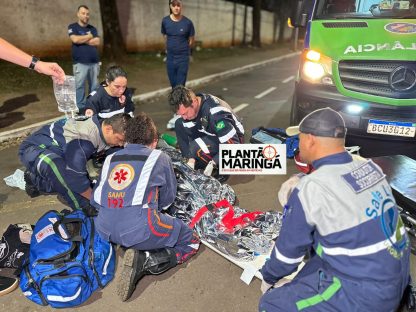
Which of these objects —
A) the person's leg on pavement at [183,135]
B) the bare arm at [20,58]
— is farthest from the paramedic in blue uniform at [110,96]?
the bare arm at [20,58]

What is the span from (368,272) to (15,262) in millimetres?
2534

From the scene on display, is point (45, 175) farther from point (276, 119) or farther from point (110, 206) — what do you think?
point (276, 119)

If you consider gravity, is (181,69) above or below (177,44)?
below

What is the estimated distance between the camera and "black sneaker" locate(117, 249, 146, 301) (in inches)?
105

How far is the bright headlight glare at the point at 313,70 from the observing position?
4.61m

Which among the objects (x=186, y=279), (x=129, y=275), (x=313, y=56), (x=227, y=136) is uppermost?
(x=313, y=56)

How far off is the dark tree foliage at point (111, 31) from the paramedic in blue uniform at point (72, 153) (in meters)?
8.95

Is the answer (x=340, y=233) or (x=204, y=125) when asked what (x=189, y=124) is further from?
(x=340, y=233)

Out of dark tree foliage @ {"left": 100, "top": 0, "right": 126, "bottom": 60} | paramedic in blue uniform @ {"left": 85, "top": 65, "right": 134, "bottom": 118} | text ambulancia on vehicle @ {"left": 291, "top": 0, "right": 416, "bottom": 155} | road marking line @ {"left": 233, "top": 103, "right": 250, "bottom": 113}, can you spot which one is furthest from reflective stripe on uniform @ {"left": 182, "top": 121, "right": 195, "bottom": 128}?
dark tree foliage @ {"left": 100, "top": 0, "right": 126, "bottom": 60}

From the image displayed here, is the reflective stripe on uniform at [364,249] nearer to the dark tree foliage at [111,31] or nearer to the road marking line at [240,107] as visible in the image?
the road marking line at [240,107]

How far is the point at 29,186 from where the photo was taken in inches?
160

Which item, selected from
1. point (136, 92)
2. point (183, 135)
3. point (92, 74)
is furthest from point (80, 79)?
point (183, 135)

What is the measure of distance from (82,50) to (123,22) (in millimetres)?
9054

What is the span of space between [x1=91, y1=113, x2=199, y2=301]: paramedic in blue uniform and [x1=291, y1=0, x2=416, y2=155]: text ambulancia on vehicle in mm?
2574
